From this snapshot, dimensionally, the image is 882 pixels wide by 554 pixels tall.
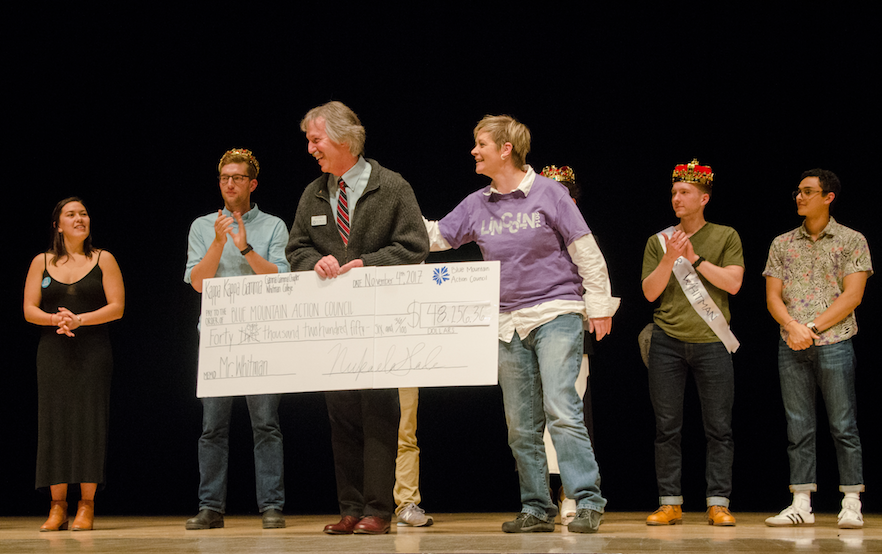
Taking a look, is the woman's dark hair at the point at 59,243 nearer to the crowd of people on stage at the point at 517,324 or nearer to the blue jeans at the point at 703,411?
the crowd of people on stage at the point at 517,324

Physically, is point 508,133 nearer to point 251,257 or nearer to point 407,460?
point 251,257

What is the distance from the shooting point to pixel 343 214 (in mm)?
3148

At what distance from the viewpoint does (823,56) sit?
4.89 metres

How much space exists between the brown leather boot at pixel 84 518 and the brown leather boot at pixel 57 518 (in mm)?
56

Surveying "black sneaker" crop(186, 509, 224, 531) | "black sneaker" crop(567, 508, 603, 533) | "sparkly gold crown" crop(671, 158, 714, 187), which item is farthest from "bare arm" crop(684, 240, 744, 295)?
"black sneaker" crop(186, 509, 224, 531)

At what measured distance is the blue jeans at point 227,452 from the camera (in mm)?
3584

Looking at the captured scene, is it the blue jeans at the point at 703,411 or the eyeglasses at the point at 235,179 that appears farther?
the eyeglasses at the point at 235,179

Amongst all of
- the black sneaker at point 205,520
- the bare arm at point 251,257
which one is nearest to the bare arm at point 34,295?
the bare arm at point 251,257

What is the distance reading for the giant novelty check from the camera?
2982mm

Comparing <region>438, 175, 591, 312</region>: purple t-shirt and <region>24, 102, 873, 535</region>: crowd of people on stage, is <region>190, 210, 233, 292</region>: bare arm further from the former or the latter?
<region>438, 175, 591, 312</region>: purple t-shirt

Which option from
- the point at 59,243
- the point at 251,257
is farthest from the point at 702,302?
the point at 59,243

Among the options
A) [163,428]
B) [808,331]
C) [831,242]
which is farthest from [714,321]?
[163,428]

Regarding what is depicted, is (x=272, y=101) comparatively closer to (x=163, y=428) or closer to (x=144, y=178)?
(x=144, y=178)

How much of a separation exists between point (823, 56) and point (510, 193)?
2789 mm
